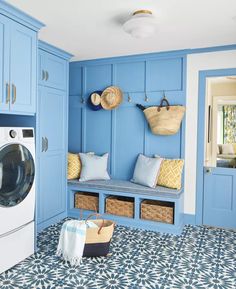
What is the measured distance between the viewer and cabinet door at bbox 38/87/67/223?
340cm

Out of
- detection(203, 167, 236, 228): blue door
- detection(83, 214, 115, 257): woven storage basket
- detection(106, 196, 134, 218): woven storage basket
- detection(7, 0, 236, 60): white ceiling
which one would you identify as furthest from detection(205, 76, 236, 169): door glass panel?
detection(83, 214, 115, 257): woven storage basket

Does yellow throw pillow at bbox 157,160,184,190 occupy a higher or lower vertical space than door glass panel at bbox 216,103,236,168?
lower

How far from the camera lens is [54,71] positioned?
357 centimetres

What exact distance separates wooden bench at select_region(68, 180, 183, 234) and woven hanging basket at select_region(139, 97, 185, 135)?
76 cm

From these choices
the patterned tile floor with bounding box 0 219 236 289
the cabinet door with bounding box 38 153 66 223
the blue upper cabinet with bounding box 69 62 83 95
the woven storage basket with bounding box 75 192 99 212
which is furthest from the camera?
the blue upper cabinet with bounding box 69 62 83 95

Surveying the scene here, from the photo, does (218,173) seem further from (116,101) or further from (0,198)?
(0,198)

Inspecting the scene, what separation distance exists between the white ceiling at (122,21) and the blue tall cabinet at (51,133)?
25cm

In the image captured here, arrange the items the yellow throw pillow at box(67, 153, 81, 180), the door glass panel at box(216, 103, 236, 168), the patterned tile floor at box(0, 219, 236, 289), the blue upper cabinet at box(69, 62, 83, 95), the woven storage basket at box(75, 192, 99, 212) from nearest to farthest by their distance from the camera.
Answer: the patterned tile floor at box(0, 219, 236, 289), the door glass panel at box(216, 103, 236, 168), the woven storage basket at box(75, 192, 99, 212), the yellow throw pillow at box(67, 153, 81, 180), the blue upper cabinet at box(69, 62, 83, 95)

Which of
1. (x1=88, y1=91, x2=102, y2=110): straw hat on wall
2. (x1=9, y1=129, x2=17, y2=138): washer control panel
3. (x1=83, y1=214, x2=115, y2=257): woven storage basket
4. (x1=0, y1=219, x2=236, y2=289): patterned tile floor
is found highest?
(x1=88, y1=91, x2=102, y2=110): straw hat on wall

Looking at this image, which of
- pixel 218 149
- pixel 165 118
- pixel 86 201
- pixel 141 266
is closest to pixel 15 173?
pixel 141 266

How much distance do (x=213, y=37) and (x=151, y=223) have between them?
2.35 meters

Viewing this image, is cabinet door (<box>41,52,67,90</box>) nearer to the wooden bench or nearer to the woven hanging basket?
the woven hanging basket

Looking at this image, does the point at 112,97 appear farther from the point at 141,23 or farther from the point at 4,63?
the point at 4,63

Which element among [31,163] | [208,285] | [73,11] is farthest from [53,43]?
[208,285]
